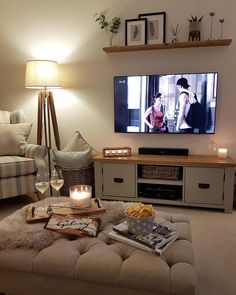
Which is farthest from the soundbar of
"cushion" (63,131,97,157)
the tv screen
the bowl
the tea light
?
the bowl

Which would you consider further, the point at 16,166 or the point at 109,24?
the point at 109,24

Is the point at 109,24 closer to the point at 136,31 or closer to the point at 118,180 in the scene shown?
the point at 136,31

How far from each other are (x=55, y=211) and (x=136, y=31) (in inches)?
89.5

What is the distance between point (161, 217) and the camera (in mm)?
1664

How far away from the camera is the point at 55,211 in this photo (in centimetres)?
164

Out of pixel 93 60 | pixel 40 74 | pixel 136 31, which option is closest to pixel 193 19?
pixel 136 31

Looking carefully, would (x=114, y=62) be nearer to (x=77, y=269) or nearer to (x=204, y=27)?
(x=204, y=27)

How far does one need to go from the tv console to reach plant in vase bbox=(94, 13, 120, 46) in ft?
4.70

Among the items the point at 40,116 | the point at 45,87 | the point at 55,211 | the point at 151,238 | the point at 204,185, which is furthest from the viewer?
the point at 40,116

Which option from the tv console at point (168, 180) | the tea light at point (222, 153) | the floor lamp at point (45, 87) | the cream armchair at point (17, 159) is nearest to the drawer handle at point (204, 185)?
the tv console at point (168, 180)

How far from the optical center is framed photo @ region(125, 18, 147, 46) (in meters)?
3.05

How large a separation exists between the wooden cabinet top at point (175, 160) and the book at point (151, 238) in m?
1.37

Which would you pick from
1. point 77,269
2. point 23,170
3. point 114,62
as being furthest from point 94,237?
point 114,62

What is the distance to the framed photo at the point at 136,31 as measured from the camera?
305 centimetres
